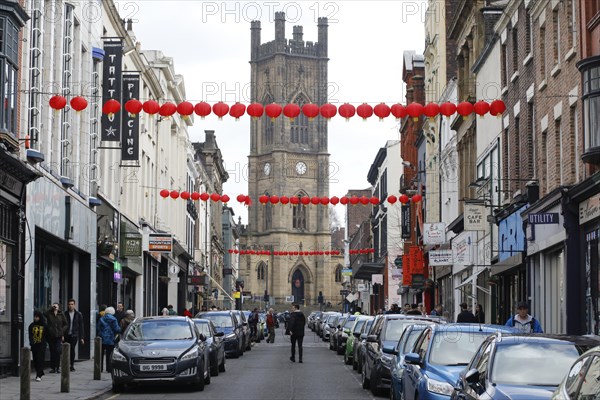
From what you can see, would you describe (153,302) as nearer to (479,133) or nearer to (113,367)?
(479,133)

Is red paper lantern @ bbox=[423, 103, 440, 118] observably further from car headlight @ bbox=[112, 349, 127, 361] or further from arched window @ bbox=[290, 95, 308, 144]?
arched window @ bbox=[290, 95, 308, 144]

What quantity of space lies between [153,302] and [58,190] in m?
26.1

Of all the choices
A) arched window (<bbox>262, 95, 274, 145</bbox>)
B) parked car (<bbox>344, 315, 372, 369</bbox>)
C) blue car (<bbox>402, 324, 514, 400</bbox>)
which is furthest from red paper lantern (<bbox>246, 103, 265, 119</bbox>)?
arched window (<bbox>262, 95, 274, 145</bbox>)

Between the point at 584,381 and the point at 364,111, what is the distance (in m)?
16.9

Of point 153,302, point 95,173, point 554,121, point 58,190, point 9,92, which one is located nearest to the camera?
point 9,92

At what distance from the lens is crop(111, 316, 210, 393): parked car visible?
901 inches

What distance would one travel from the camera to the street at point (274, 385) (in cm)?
2255

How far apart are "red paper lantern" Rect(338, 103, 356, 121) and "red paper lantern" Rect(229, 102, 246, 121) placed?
206 centimetres

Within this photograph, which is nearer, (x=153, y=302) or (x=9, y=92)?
(x=9, y=92)

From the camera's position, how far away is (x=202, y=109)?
25.8 meters

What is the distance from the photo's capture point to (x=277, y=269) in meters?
164

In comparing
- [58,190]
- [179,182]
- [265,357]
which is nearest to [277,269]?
[179,182]

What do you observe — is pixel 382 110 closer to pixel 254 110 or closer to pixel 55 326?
pixel 254 110

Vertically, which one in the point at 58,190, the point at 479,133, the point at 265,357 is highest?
the point at 479,133
